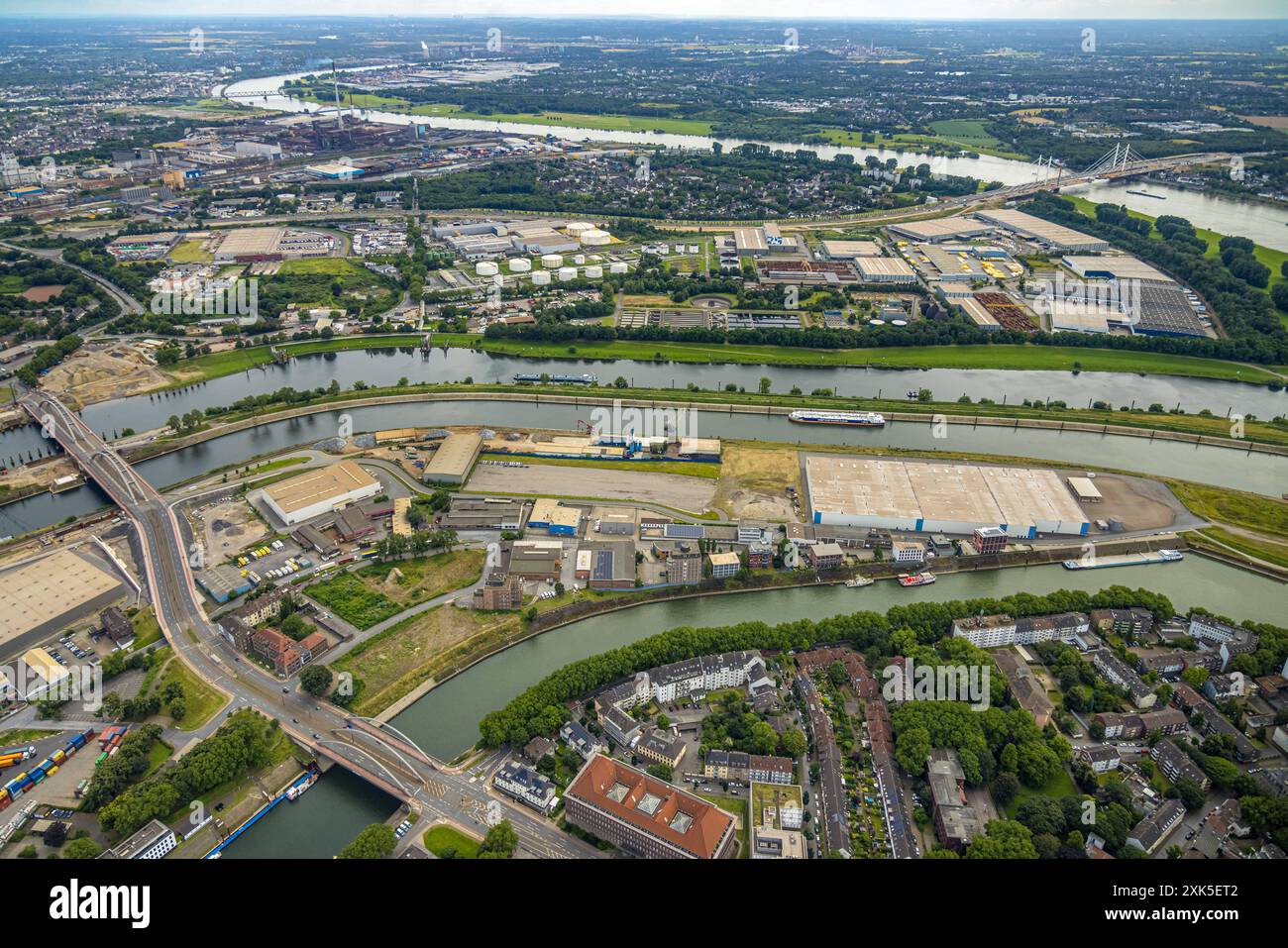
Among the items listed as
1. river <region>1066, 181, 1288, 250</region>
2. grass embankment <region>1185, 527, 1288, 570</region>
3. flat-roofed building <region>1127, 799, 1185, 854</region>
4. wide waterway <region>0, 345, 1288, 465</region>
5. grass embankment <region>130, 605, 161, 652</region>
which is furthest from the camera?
river <region>1066, 181, 1288, 250</region>

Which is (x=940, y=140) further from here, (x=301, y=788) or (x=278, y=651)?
(x=301, y=788)

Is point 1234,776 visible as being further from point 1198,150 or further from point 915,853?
point 1198,150

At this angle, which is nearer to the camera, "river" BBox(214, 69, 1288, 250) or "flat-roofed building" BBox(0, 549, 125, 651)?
"flat-roofed building" BBox(0, 549, 125, 651)

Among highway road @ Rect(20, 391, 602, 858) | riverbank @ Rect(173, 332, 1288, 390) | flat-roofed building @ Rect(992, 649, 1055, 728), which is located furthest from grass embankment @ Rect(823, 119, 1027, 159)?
highway road @ Rect(20, 391, 602, 858)

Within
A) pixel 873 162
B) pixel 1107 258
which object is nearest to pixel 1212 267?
pixel 1107 258

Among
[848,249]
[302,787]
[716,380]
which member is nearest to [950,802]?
[302,787]

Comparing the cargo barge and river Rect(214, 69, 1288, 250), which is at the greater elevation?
river Rect(214, 69, 1288, 250)

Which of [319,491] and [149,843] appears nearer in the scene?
[149,843]

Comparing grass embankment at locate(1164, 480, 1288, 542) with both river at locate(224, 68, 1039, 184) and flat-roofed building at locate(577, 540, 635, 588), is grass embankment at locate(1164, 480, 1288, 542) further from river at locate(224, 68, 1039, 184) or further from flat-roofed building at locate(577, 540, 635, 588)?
river at locate(224, 68, 1039, 184)
